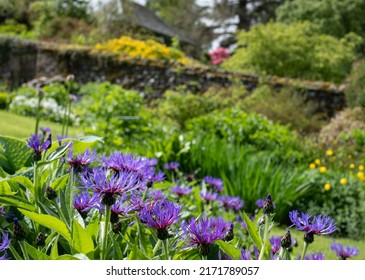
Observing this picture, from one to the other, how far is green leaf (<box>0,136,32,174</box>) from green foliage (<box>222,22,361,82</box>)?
42.1 ft

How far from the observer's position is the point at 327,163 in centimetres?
643

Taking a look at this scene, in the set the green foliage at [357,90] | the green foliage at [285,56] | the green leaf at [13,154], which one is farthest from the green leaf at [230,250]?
the green foliage at [285,56]

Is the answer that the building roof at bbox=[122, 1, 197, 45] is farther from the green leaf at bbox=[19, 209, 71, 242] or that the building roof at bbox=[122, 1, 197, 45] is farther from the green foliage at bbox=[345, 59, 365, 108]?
the green leaf at bbox=[19, 209, 71, 242]

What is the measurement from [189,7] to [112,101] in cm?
2481

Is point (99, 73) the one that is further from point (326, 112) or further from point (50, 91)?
point (326, 112)

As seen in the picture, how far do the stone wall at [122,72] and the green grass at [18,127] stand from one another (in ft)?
12.8

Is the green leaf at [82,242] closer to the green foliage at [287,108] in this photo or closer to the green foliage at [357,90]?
the green foliage at [287,108]

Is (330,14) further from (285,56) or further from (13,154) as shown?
(13,154)

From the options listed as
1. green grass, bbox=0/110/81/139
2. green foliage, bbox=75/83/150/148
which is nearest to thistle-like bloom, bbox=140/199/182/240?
green foliage, bbox=75/83/150/148

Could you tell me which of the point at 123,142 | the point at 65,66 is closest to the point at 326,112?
the point at 123,142

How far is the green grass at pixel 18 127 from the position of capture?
7.34 m

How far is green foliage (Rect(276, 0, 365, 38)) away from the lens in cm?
2253

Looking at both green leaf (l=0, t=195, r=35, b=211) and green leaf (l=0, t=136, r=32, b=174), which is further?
green leaf (l=0, t=136, r=32, b=174)
